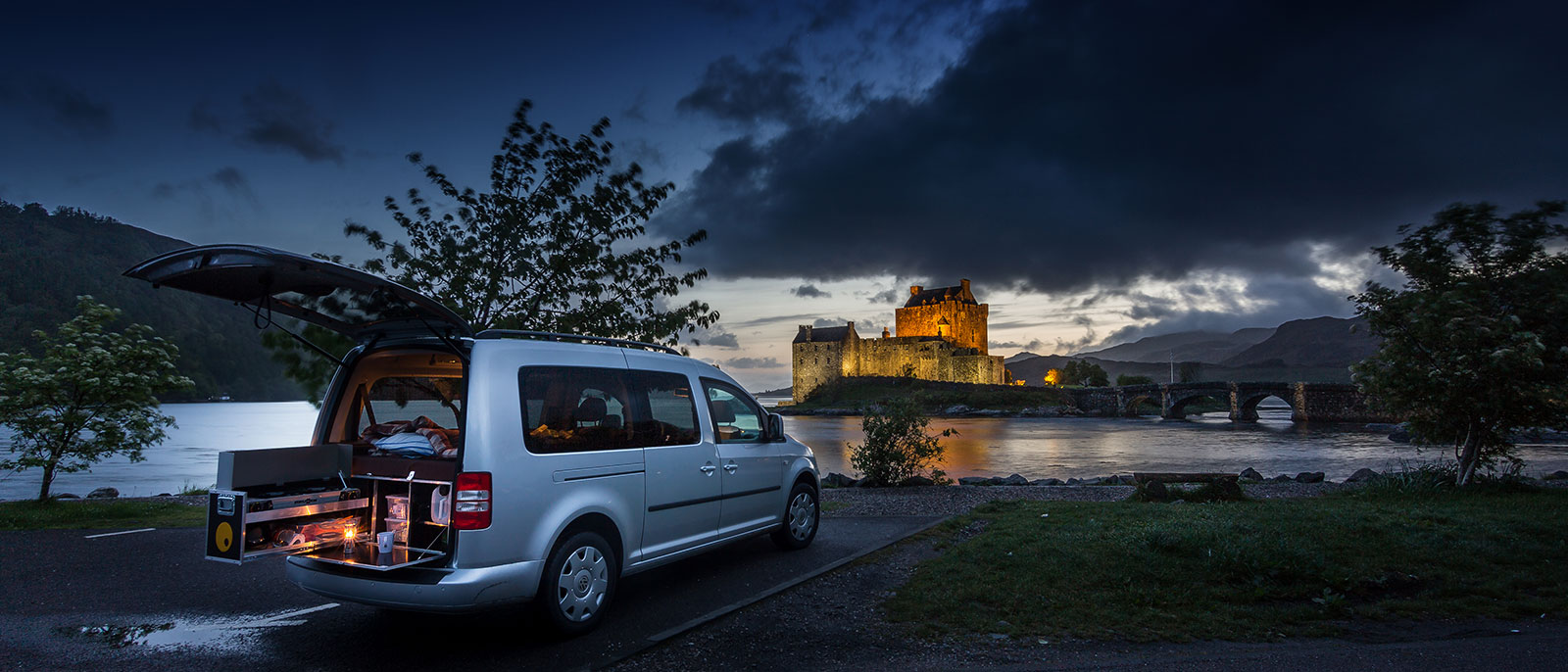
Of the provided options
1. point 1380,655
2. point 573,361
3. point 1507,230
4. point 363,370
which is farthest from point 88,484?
point 1507,230

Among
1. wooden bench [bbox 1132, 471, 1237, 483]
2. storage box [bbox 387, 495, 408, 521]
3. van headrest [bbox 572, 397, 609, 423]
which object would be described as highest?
van headrest [bbox 572, 397, 609, 423]

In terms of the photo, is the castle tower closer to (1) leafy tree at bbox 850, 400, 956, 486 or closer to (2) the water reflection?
(2) the water reflection

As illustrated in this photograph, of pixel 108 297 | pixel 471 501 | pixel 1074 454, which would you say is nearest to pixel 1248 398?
pixel 1074 454

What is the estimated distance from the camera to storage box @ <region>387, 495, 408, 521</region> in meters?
4.93

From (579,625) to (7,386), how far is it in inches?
410

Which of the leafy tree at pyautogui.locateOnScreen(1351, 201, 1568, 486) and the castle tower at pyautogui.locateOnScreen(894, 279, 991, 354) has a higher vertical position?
the castle tower at pyautogui.locateOnScreen(894, 279, 991, 354)

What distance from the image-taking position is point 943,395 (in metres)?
101

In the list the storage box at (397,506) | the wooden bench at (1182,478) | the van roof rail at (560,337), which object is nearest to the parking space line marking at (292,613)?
the storage box at (397,506)

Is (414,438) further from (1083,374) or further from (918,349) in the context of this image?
(1083,374)

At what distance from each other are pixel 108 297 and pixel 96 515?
136 metres

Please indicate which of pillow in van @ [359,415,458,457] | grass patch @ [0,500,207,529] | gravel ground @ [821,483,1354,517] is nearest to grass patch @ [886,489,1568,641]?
gravel ground @ [821,483,1354,517]

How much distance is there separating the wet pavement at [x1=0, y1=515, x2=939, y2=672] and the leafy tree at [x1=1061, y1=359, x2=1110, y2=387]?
5823 inches

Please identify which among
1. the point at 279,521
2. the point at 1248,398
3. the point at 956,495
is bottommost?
the point at 956,495

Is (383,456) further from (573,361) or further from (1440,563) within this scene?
(1440,563)
